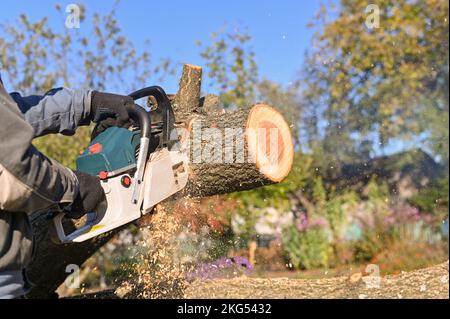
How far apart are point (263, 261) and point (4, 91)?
515 cm

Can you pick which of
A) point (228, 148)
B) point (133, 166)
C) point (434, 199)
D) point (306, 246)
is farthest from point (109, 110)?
point (434, 199)

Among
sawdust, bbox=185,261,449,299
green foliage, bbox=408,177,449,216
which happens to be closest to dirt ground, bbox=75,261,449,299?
sawdust, bbox=185,261,449,299

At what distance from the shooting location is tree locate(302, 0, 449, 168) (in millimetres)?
6945

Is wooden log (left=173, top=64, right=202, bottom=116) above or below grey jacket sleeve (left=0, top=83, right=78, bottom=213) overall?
above

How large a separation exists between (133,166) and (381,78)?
537cm

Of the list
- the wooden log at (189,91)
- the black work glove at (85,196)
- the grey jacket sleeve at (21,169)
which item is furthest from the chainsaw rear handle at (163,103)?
the grey jacket sleeve at (21,169)

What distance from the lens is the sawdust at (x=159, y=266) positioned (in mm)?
2990

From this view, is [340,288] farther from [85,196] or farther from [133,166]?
[85,196]

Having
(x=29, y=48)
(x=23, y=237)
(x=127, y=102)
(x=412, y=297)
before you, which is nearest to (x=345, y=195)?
(x=412, y=297)

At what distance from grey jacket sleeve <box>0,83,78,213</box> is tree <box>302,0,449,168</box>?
5.48m

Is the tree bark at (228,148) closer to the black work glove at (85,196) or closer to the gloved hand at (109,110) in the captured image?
the gloved hand at (109,110)

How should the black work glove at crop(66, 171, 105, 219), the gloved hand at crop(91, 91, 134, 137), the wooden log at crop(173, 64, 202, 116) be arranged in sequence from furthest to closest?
1. the wooden log at crop(173, 64, 202, 116)
2. the gloved hand at crop(91, 91, 134, 137)
3. the black work glove at crop(66, 171, 105, 219)

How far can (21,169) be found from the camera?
1.61 m

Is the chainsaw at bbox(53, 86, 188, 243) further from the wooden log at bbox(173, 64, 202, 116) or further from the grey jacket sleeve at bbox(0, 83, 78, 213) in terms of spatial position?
the grey jacket sleeve at bbox(0, 83, 78, 213)
